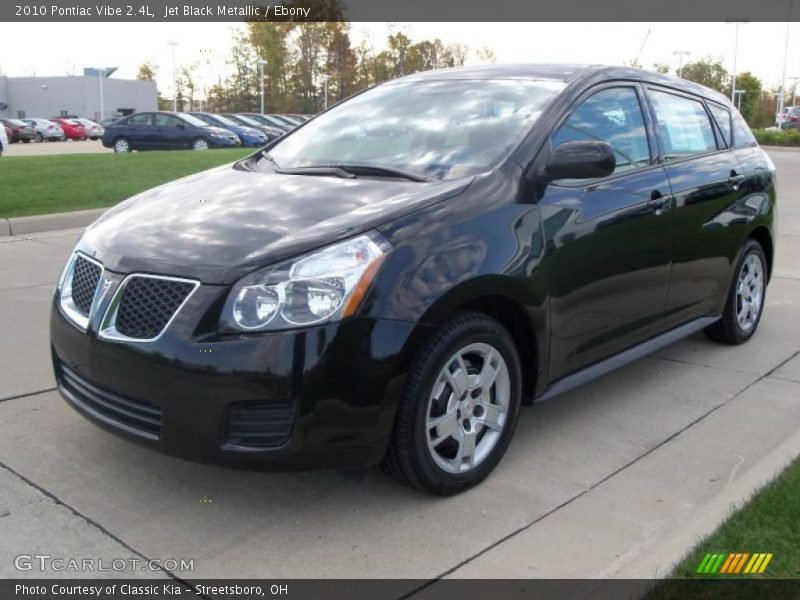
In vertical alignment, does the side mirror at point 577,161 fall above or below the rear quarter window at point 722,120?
below

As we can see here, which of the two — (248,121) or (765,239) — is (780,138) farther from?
(765,239)

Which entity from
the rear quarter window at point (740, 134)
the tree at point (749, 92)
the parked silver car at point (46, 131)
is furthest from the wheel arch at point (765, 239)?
the tree at point (749, 92)

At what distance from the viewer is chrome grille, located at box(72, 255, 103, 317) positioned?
335 centimetres

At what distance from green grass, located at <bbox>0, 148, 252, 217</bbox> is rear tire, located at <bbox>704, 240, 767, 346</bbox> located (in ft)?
26.6

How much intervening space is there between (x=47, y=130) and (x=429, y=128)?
2061 inches

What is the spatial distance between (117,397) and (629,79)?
3.15 meters

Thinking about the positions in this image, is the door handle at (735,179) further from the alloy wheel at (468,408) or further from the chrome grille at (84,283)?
the chrome grille at (84,283)

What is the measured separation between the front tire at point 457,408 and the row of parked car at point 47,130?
48788 millimetres

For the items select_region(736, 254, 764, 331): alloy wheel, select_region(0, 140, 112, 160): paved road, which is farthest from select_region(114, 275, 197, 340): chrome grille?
select_region(0, 140, 112, 160): paved road

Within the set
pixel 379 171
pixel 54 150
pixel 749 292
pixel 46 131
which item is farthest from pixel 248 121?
pixel 379 171

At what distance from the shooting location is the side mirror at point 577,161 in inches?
145

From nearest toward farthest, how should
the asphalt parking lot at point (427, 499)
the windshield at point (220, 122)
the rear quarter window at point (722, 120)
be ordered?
the asphalt parking lot at point (427, 499) → the rear quarter window at point (722, 120) → the windshield at point (220, 122)

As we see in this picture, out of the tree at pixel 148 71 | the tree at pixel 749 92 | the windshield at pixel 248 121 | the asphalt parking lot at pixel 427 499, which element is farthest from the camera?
the tree at pixel 148 71

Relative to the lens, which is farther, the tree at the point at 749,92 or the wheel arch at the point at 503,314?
the tree at the point at 749,92
